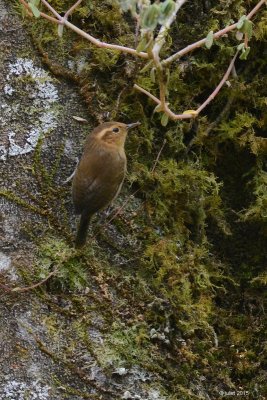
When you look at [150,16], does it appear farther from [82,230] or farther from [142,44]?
[82,230]

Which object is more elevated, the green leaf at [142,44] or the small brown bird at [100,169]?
the green leaf at [142,44]

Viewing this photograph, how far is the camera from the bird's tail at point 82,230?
9.58 ft

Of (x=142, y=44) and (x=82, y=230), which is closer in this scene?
(x=142, y=44)

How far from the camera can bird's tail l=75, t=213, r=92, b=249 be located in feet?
9.58

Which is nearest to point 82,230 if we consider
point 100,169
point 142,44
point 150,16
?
point 100,169

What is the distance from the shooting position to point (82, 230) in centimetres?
292

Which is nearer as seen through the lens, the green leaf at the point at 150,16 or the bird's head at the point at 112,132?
the green leaf at the point at 150,16

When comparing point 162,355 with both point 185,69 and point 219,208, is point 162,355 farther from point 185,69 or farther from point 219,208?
point 185,69

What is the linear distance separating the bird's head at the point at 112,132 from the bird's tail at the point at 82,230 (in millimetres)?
371

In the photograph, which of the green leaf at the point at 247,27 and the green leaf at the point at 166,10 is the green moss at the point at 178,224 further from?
the green leaf at the point at 166,10

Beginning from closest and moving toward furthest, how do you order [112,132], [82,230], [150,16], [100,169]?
[150,16] < [82,230] < [112,132] < [100,169]

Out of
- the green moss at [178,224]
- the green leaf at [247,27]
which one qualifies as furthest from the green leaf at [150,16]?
the green moss at [178,224]

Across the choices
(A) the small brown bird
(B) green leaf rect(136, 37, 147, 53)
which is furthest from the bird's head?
(B) green leaf rect(136, 37, 147, 53)

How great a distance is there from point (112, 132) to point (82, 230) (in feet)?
1.67
